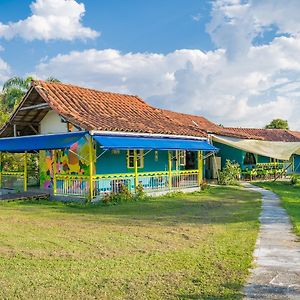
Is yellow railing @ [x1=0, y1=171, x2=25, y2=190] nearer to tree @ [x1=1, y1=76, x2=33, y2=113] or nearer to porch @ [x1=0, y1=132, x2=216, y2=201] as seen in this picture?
porch @ [x1=0, y1=132, x2=216, y2=201]

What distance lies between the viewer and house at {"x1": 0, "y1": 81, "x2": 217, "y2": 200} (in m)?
16.9

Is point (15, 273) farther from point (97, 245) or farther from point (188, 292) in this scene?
point (188, 292)

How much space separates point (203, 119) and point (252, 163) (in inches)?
295

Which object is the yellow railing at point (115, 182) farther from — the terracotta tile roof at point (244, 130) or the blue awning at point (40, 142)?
the terracotta tile roof at point (244, 130)

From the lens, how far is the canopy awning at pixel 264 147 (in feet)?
82.7

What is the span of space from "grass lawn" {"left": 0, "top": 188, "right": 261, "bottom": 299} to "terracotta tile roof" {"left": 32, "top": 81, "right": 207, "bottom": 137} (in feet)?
14.1

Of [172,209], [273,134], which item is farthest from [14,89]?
[273,134]

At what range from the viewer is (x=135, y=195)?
17531 mm

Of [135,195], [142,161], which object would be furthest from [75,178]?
[142,161]

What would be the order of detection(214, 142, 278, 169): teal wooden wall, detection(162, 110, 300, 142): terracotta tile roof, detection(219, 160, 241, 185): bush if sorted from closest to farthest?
1. detection(219, 160, 241, 185): bush
2. detection(214, 142, 278, 169): teal wooden wall
3. detection(162, 110, 300, 142): terracotta tile roof

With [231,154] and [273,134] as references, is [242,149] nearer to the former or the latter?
[231,154]

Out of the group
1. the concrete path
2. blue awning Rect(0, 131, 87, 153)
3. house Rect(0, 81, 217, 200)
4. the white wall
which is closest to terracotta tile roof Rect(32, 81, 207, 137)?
house Rect(0, 81, 217, 200)

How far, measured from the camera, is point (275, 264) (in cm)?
729

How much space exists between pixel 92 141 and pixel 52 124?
163 inches
